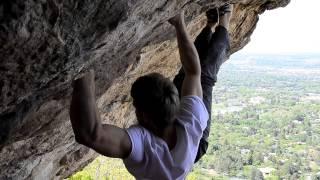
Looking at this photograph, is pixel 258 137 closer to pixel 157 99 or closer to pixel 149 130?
pixel 149 130

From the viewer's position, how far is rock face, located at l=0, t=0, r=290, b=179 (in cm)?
282

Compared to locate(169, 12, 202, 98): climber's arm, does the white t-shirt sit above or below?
below

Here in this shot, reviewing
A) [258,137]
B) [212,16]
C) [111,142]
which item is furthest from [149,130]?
[258,137]

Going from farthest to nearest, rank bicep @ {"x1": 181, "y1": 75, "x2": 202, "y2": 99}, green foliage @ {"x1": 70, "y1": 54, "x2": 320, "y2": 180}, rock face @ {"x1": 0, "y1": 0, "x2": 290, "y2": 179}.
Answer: green foliage @ {"x1": 70, "y1": 54, "x2": 320, "y2": 180} < bicep @ {"x1": 181, "y1": 75, "x2": 202, "y2": 99} < rock face @ {"x1": 0, "y1": 0, "x2": 290, "y2": 179}

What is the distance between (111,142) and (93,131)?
15 centimetres

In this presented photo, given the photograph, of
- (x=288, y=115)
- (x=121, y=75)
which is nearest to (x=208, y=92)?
(x=121, y=75)

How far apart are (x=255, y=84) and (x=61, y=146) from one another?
96857 millimetres

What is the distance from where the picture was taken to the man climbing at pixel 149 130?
3.40 m

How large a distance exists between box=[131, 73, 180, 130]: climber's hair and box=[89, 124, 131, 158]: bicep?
254 mm

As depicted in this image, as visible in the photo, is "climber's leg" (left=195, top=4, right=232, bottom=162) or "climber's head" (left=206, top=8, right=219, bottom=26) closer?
"climber's leg" (left=195, top=4, right=232, bottom=162)

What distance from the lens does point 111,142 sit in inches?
134

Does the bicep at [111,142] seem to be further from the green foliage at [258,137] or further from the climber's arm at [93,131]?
the green foliage at [258,137]

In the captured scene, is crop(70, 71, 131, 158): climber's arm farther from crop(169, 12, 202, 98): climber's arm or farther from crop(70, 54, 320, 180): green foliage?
crop(70, 54, 320, 180): green foliage

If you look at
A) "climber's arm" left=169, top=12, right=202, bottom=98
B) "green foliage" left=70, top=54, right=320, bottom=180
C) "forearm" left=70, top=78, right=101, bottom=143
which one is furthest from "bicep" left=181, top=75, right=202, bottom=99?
"green foliage" left=70, top=54, right=320, bottom=180
